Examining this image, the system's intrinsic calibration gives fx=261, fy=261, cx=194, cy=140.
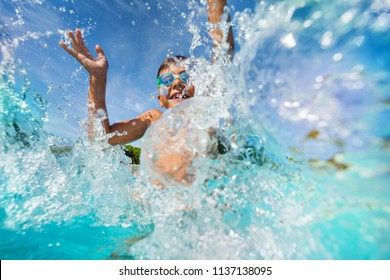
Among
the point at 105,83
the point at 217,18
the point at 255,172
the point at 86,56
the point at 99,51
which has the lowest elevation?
the point at 255,172

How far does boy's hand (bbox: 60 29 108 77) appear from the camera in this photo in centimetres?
326

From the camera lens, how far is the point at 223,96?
2.76 m

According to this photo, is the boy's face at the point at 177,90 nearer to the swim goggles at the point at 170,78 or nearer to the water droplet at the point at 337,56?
the swim goggles at the point at 170,78

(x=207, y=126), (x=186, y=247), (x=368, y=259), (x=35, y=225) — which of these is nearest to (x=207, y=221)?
(x=186, y=247)

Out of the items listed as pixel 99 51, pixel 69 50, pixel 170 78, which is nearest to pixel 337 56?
pixel 170 78

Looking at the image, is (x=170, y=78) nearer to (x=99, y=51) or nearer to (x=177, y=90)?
(x=177, y=90)

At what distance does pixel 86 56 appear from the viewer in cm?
337

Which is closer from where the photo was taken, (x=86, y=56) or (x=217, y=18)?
(x=217, y=18)

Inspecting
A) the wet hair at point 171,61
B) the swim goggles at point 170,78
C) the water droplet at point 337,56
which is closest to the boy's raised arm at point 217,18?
the swim goggles at point 170,78

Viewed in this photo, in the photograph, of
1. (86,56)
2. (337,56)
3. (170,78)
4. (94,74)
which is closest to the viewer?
(337,56)

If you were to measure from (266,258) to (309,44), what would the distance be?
5.57ft

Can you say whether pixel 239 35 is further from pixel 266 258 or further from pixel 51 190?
pixel 51 190

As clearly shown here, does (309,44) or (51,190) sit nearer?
(309,44)

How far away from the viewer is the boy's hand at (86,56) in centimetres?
326
